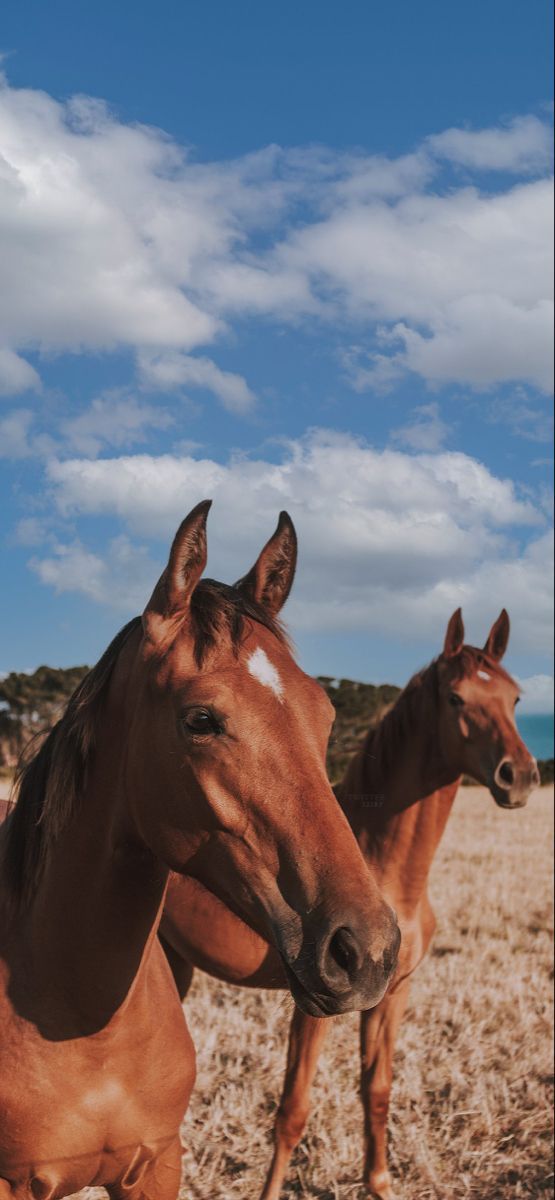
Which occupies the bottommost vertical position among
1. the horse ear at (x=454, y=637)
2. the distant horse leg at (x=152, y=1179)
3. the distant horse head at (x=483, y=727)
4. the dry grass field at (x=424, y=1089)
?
the dry grass field at (x=424, y=1089)

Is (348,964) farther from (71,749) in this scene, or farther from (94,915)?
(71,749)

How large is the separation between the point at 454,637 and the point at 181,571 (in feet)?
12.2

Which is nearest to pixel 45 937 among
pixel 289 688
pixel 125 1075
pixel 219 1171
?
pixel 125 1075

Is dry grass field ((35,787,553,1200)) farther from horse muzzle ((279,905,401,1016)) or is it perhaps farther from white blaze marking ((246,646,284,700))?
white blaze marking ((246,646,284,700))

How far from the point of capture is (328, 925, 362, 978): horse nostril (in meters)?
2.04

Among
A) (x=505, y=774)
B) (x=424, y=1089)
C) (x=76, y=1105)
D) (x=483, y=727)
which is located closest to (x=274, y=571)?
(x=76, y=1105)

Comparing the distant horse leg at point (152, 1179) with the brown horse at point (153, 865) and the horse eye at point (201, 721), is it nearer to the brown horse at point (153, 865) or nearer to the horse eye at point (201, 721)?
the brown horse at point (153, 865)

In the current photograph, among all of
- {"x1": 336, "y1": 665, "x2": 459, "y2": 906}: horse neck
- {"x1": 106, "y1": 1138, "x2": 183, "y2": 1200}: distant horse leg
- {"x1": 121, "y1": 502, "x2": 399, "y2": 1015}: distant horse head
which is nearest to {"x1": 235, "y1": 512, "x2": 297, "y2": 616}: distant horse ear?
{"x1": 121, "y1": 502, "x2": 399, "y2": 1015}: distant horse head

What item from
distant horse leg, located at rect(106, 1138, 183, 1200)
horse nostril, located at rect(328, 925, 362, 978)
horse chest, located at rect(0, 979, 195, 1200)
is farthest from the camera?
distant horse leg, located at rect(106, 1138, 183, 1200)

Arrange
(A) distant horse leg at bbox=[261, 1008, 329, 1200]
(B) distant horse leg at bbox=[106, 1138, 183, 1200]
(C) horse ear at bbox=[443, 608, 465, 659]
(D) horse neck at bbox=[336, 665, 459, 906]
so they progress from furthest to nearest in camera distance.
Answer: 1. (C) horse ear at bbox=[443, 608, 465, 659]
2. (D) horse neck at bbox=[336, 665, 459, 906]
3. (A) distant horse leg at bbox=[261, 1008, 329, 1200]
4. (B) distant horse leg at bbox=[106, 1138, 183, 1200]

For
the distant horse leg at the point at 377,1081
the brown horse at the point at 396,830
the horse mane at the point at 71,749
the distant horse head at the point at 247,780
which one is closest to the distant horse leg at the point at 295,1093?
the brown horse at the point at 396,830

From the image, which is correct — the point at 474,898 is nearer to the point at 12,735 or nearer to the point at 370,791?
the point at 370,791

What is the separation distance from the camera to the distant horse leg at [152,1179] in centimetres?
290

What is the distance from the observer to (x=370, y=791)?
554 cm
